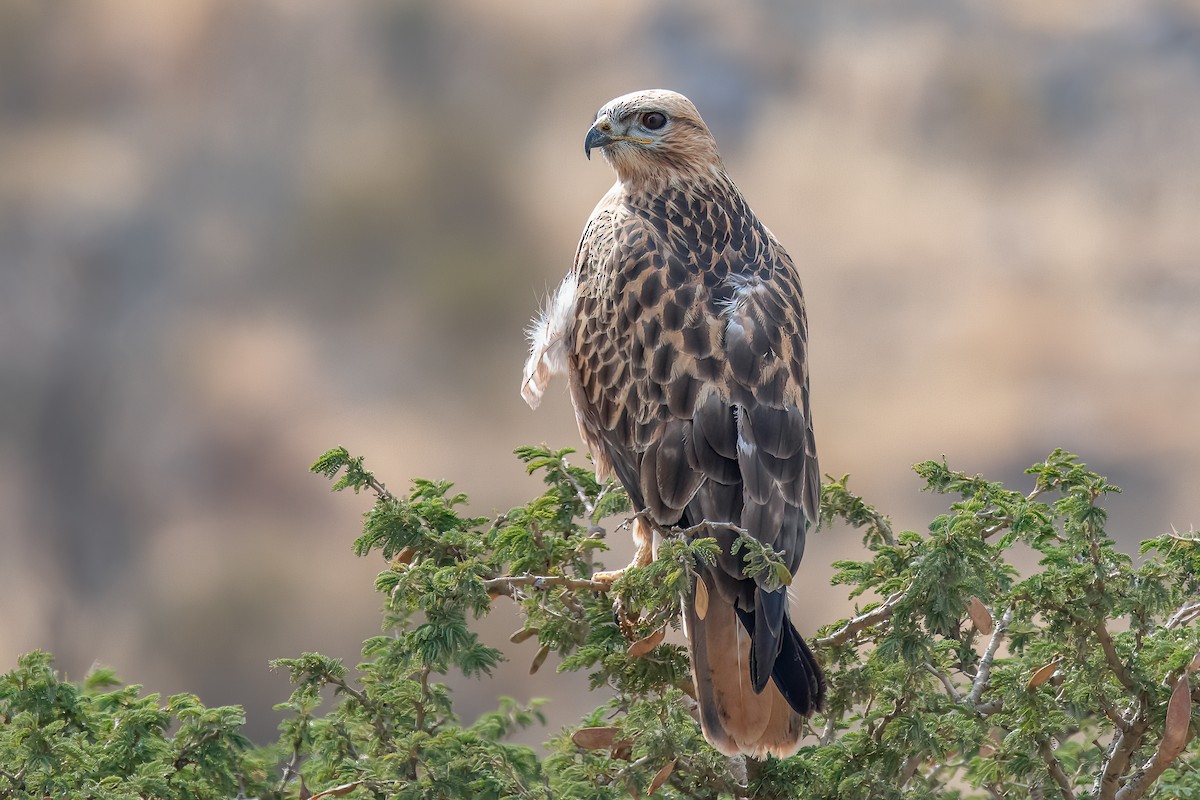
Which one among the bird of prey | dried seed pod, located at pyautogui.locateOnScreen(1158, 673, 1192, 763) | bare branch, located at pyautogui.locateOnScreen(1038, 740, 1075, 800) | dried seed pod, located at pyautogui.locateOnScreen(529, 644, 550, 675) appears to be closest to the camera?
dried seed pod, located at pyautogui.locateOnScreen(1158, 673, 1192, 763)

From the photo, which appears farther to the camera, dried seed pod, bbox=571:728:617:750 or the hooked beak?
the hooked beak

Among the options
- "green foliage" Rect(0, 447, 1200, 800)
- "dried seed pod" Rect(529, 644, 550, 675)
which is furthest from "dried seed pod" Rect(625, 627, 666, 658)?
"dried seed pod" Rect(529, 644, 550, 675)

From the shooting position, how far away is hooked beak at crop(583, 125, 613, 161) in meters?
3.17

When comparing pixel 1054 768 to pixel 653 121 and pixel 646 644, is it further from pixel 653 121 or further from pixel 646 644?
A: pixel 653 121

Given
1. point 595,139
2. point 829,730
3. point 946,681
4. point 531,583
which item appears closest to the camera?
point 531,583

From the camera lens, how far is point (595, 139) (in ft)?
10.4

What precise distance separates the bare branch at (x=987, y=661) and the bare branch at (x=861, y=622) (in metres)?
0.23

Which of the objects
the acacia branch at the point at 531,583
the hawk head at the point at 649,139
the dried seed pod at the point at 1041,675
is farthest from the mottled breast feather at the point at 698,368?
the dried seed pod at the point at 1041,675

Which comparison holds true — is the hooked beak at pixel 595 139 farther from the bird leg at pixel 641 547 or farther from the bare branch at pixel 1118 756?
the bare branch at pixel 1118 756

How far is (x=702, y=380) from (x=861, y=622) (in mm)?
609

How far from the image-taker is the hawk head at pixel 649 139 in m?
3.18

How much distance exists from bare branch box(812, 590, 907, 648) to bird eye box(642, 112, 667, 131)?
57.1 inches

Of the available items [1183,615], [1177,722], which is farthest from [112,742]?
[1183,615]

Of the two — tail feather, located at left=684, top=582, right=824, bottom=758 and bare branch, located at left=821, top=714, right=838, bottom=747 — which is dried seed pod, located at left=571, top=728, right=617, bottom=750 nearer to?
tail feather, located at left=684, top=582, right=824, bottom=758
